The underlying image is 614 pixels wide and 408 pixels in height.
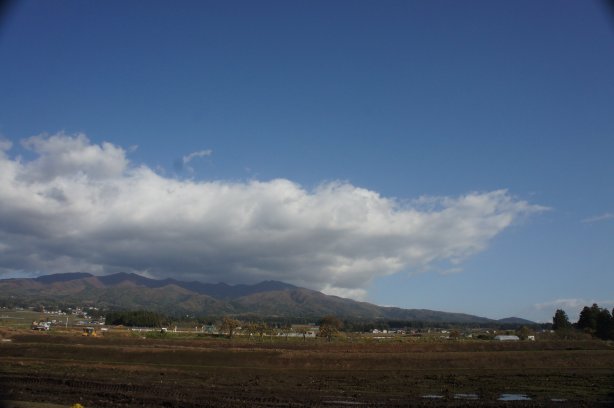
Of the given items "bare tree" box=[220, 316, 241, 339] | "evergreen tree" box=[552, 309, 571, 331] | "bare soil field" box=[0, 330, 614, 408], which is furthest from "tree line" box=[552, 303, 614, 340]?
"bare tree" box=[220, 316, 241, 339]

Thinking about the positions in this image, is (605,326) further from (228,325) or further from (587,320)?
(228,325)

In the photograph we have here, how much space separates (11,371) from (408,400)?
40.5 metres

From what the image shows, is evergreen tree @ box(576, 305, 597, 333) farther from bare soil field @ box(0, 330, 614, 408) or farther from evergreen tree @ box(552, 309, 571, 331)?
bare soil field @ box(0, 330, 614, 408)

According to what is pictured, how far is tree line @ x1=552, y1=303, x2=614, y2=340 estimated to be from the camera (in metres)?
113

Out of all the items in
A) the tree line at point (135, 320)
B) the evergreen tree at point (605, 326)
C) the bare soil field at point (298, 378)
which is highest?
the evergreen tree at point (605, 326)

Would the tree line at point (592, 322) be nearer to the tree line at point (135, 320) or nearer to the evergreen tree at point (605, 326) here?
the evergreen tree at point (605, 326)

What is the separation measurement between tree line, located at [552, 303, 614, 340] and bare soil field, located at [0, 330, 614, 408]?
29.3m

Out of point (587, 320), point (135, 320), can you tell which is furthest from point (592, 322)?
point (135, 320)

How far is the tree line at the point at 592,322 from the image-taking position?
369 ft

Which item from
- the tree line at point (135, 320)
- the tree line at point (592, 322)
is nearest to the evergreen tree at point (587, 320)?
the tree line at point (592, 322)

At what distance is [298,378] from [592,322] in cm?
10576

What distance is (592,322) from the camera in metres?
127

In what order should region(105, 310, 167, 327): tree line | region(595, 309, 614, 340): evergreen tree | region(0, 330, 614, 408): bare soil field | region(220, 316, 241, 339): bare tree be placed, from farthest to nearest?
region(105, 310, 167, 327): tree line
region(220, 316, 241, 339): bare tree
region(595, 309, 614, 340): evergreen tree
region(0, 330, 614, 408): bare soil field

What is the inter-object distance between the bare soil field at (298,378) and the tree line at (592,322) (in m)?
29.3
